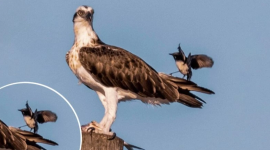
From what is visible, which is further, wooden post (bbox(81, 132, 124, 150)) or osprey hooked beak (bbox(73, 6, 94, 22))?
osprey hooked beak (bbox(73, 6, 94, 22))

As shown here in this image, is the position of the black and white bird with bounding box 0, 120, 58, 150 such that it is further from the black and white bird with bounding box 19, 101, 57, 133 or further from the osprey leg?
the osprey leg

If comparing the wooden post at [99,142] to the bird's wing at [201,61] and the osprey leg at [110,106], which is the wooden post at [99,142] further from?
the bird's wing at [201,61]

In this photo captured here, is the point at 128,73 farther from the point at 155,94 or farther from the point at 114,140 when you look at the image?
the point at 114,140

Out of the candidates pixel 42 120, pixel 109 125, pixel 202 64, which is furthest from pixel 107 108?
pixel 202 64

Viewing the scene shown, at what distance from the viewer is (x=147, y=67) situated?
1764 centimetres

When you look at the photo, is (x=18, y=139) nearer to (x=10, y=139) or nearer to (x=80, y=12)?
(x=10, y=139)

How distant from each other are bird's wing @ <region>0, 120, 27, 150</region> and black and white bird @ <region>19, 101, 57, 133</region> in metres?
0.43

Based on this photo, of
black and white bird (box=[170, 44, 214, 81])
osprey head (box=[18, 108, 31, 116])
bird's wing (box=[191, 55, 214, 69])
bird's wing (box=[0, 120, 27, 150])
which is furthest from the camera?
bird's wing (box=[191, 55, 214, 69])

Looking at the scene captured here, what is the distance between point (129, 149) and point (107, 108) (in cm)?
205

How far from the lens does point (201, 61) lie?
1798 cm

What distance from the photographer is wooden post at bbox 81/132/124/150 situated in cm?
1352

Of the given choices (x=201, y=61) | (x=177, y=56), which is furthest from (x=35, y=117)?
(x=201, y=61)

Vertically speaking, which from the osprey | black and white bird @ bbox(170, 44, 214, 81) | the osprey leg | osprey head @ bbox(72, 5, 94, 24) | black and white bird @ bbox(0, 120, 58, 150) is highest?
osprey head @ bbox(72, 5, 94, 24)

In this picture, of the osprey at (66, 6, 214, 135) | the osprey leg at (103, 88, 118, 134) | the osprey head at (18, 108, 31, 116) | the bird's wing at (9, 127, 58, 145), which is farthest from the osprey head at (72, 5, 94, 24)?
the bird's wing at (9, 127, 58, 145)
